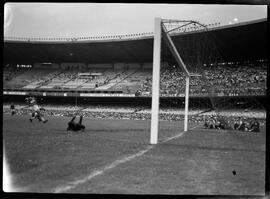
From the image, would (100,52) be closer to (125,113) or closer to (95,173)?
(125,113)

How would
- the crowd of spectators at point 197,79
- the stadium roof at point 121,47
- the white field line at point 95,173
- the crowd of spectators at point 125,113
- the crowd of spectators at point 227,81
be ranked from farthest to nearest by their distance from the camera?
the crowd of spectators at point 125,113, the crowd of spectators at point 197,79, the crowd of spectators at point 227,81, the stadium roof at point 121,47, the white field line at point 95,173

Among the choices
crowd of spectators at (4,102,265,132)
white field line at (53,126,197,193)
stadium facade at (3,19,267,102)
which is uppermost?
stadium facade at (3,19,267,102)

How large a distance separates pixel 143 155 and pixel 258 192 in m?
3.86

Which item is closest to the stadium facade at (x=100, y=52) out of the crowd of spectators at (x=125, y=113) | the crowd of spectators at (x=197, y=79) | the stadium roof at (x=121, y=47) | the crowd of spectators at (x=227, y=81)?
the stadium roof at (x=121, y=47)

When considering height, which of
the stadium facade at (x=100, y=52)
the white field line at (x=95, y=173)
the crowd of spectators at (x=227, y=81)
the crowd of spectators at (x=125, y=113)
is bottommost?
the white field line at (x=95, y=173)

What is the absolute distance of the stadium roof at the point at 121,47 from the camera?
3103 cm

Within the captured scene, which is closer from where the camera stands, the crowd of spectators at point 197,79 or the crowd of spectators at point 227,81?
the crowd of spectators at point 227,81

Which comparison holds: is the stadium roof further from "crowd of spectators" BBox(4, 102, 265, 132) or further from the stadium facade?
"crowd of spectators" BBox(4, 102, 265, 132)

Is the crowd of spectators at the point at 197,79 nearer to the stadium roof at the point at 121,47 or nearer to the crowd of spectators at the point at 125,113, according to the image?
the stadium roof at the point at 121,47

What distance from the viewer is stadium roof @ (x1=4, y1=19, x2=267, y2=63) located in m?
31.0

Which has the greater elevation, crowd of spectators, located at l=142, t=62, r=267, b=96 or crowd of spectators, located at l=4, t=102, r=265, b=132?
crowd of spectators, located at l=142, t=62, r=267, b=96

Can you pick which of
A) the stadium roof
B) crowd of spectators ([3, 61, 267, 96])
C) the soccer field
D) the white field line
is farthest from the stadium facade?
the white field line

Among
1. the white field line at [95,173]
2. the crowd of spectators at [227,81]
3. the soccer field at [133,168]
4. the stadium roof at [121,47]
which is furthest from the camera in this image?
the crowd of spectators at [227,81]

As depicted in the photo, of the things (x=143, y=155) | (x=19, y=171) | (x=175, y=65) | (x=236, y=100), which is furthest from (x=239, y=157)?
(x=175, y=65)
